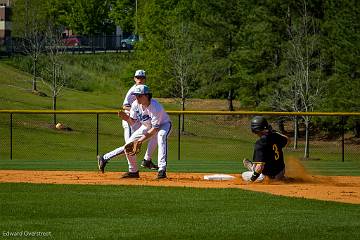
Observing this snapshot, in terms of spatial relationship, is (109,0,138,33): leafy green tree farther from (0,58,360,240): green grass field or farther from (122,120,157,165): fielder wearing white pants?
(0,58,360,240): green grass field

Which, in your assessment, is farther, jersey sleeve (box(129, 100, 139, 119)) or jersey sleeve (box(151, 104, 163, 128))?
jersey sleeve (box(129, 100, 139, 119))

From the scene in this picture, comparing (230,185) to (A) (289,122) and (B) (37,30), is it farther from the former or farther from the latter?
(B) (37,30)

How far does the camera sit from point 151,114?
1583 centimetres

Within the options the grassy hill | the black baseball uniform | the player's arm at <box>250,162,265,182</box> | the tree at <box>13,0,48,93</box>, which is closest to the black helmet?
the black baseball uniform

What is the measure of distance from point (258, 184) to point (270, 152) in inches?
26.1

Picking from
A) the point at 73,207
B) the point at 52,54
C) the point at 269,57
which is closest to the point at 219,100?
the point at 269,57

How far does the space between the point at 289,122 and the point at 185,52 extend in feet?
24.5

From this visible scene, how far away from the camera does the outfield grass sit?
400 inches

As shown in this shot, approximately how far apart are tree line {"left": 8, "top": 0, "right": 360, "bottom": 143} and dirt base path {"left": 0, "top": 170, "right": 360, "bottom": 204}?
1081 inches

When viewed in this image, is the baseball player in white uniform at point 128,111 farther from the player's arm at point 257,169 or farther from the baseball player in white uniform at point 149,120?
the player's arm at point 257,169

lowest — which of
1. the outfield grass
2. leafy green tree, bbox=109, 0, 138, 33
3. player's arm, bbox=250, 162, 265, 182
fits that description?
the outfield grass

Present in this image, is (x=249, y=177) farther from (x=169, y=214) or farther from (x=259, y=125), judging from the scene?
(x=169, y=214)

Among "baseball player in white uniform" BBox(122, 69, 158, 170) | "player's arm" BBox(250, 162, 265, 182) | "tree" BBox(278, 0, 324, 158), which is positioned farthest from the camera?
"tree" BBox(278, 0, 324, 158)

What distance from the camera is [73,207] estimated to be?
12.1 m
